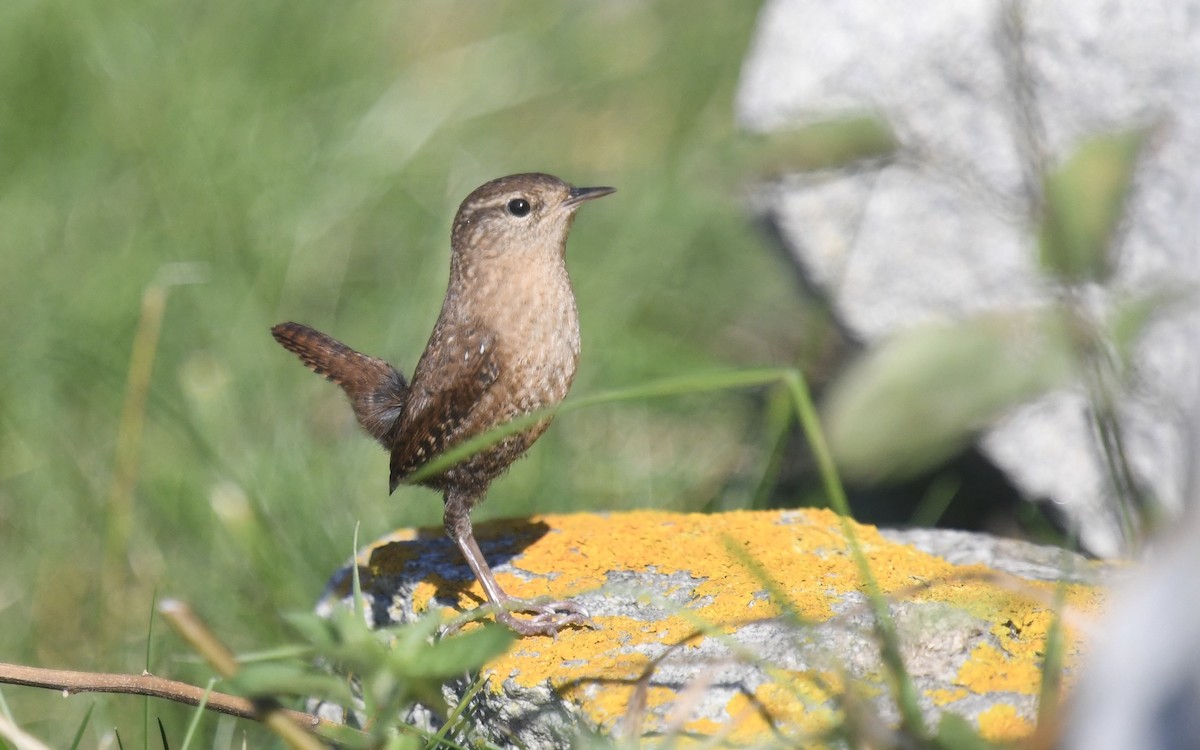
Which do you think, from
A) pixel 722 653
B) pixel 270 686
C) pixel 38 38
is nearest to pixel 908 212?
pixel 722 653

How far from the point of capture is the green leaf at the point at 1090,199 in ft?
4.40

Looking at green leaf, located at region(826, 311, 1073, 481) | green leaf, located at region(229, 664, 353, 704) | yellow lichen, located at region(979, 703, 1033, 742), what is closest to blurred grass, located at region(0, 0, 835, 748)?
green leaf, located at region(229, 664, 353, 704)

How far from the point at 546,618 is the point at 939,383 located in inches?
60.3

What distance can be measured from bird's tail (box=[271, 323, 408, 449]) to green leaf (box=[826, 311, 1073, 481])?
2.10m

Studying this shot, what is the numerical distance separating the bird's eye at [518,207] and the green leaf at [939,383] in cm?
183

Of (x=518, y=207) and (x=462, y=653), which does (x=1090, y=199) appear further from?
(x=518, y=207)

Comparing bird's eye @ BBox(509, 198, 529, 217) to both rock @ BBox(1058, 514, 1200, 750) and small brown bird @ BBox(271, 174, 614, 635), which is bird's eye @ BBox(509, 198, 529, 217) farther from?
rock @ BBox(1058, 514, 1200, 750)

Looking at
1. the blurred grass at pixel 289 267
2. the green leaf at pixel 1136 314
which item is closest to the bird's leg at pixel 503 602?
the blurred grass at pixel 289 267

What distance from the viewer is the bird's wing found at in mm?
2965

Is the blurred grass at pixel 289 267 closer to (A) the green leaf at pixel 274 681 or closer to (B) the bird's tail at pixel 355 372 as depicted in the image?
(B) the bird's tail at pixel 355 372

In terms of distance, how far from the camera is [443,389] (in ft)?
9.83

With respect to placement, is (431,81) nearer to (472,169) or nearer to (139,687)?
(472,169)

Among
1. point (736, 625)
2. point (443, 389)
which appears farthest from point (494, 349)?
point (736, 625)

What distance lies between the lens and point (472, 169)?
6.15m
